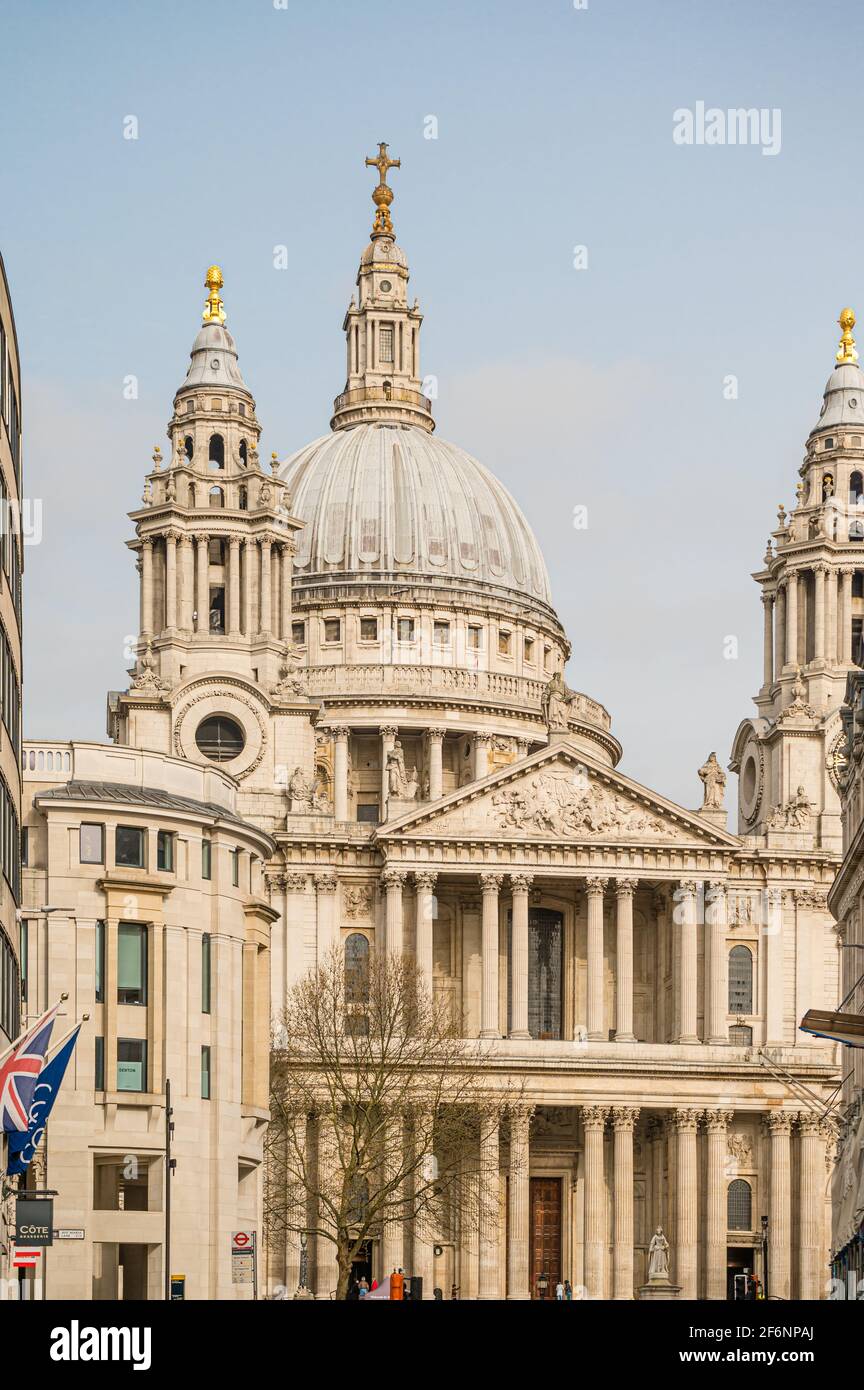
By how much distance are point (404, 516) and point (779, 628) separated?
2799cm

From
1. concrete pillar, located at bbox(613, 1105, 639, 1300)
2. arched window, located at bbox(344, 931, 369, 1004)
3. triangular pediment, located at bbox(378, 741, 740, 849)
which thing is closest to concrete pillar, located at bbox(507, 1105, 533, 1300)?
concrete pillar, located at bbox(613, 1105, 639, 1300)

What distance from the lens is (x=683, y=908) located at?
129375mm

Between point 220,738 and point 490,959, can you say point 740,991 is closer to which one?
point 490,959

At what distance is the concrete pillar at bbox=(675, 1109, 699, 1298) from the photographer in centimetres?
12362

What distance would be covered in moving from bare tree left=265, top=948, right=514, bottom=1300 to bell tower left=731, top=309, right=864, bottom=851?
859 inches

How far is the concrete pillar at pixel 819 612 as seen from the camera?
13775 centimetres

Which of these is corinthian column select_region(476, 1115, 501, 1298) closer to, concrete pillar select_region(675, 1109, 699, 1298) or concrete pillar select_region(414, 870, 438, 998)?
concrete pillar select_region(414, 870, 438, 998)

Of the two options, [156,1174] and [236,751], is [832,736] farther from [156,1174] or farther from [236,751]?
[156,1174]

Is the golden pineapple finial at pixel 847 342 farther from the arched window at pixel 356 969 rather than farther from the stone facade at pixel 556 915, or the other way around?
the arched window at pixel 356 969

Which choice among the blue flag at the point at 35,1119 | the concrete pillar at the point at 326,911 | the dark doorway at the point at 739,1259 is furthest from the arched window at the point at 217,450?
the blue flag at the point at 35,1119

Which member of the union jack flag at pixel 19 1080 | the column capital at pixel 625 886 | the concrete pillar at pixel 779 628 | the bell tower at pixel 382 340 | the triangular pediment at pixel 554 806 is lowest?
the union jack flag at pixel 19 1080

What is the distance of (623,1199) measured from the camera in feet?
411

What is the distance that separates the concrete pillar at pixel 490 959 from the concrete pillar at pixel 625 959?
5459mm

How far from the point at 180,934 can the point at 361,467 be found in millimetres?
80251
